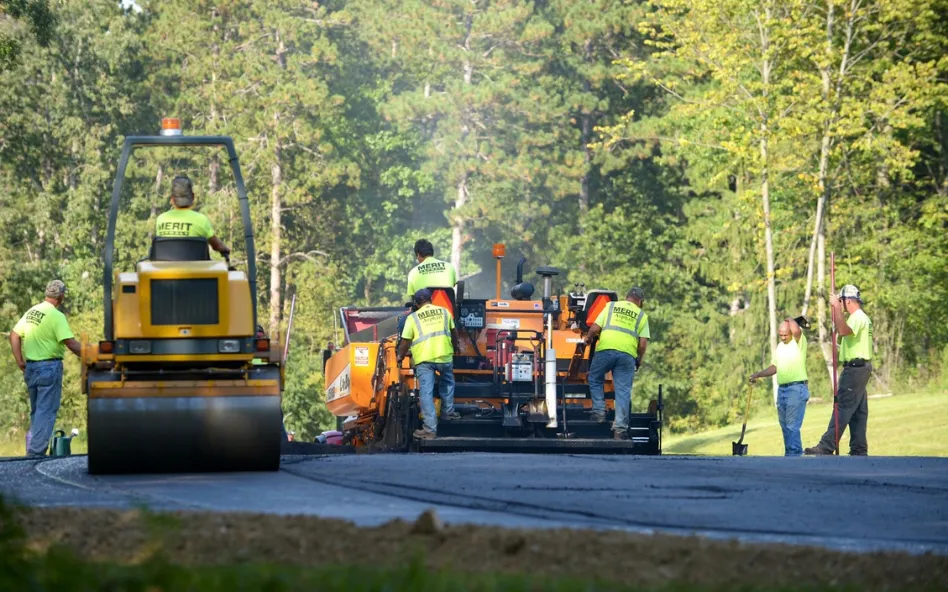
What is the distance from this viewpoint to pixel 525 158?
6525 cm

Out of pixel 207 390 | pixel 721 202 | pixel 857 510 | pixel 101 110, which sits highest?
pixel 101 110

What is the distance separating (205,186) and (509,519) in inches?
2141

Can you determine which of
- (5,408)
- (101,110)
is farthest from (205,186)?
(5,408)

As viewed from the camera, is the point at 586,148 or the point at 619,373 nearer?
the point at 619,373

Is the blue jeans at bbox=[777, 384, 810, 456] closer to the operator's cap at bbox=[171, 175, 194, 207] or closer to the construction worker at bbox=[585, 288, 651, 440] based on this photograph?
the construction worker at bbox=[585, 288, 651, 440]

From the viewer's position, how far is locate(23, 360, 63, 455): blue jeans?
60.1 ft

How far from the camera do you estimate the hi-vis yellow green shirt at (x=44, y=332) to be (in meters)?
18.3

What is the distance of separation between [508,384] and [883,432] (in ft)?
29.5

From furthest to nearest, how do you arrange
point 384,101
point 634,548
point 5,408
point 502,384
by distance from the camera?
point 384,101 < point 5,408 < point 502,384 < point 634,548

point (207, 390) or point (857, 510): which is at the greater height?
point (207, 390)

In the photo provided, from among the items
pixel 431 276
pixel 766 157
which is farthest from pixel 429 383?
pixel 766 157

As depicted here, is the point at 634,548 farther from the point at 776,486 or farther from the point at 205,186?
the point at 205,186

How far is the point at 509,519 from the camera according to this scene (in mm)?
10000

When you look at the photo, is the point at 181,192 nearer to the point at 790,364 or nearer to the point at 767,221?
the point at 790,364
